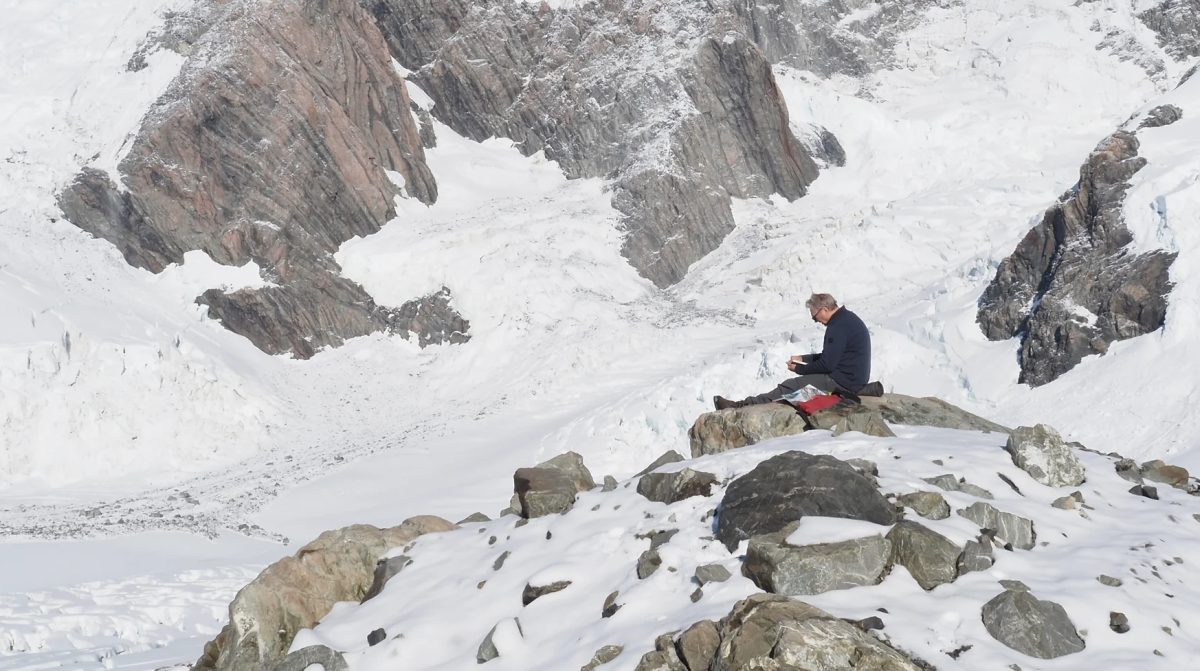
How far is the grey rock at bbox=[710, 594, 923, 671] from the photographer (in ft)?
22.0

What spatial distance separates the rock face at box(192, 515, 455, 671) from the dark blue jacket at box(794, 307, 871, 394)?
5741mm

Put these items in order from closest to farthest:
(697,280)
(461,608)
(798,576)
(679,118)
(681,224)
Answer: (798,576)
(461,608)
(697,280)
(681,224)
(679,118)

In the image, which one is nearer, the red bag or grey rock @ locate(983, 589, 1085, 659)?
grey rock @ locate(983, 589, 1085, 659)

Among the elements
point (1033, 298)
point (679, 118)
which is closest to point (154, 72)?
point (679, 118)

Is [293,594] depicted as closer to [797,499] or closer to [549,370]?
[797,499]

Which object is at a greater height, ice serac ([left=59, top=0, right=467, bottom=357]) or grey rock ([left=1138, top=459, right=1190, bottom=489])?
ice serac ([left=59, top=0, right=467, bottom=357])

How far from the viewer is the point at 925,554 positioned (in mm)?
8039

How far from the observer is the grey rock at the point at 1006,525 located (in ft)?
28.8

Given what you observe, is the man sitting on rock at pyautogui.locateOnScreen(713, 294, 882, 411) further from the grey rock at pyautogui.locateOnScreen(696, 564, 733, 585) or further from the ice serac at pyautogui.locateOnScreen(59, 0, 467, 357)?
the ice serac at pyautogui.locateOnScreen(59, 0, 467, 357)

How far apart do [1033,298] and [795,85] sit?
3716cm

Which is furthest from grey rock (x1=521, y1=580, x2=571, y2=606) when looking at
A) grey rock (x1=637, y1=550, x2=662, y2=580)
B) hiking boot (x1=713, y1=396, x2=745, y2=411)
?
hiking boot (x1=713, y1=396, x2=745, y2=411)

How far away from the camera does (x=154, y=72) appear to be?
56.7 m

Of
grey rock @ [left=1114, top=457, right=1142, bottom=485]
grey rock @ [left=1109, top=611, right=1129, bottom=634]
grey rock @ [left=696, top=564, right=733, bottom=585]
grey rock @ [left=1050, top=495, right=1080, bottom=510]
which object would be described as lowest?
grey rock @ [left=1114, top=457, right=1142, bottom=485]

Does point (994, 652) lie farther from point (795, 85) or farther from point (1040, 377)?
point (795, 85)
